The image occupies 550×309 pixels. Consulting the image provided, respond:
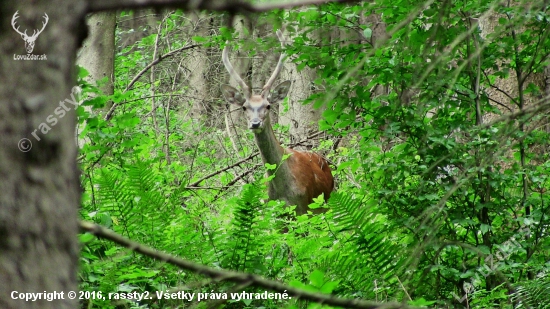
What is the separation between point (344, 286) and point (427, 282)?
587 mm

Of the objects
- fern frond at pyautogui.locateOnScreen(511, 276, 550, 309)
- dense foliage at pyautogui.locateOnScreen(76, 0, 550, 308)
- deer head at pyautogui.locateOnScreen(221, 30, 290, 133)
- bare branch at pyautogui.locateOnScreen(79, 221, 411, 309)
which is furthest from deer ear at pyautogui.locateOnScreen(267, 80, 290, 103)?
bare branch at pyautogui.locateOnScreen(79, 221, 411, 309)

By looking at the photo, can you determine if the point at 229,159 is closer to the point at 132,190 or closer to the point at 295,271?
the point at 132,190

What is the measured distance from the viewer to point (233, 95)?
35.2ft

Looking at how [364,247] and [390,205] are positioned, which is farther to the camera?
[390,205]

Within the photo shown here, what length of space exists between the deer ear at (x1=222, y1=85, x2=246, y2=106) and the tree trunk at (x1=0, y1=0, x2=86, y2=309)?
9435 mm

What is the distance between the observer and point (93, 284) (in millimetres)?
3807

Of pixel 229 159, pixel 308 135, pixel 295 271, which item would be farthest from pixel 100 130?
pixel 308 135

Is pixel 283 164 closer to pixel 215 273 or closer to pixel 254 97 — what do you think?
pixel 254 97

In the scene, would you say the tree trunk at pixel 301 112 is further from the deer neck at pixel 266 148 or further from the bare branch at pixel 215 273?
the bare branch at pixel 215 273

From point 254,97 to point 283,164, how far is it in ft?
4.54

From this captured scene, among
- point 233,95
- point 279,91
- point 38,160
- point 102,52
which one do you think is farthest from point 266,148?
point 38,160

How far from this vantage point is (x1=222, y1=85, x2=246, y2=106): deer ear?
34.8ft

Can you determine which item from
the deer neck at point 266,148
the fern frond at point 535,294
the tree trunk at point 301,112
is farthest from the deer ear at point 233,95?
the fern frond at point 535,294

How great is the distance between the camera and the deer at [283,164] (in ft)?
31.2
